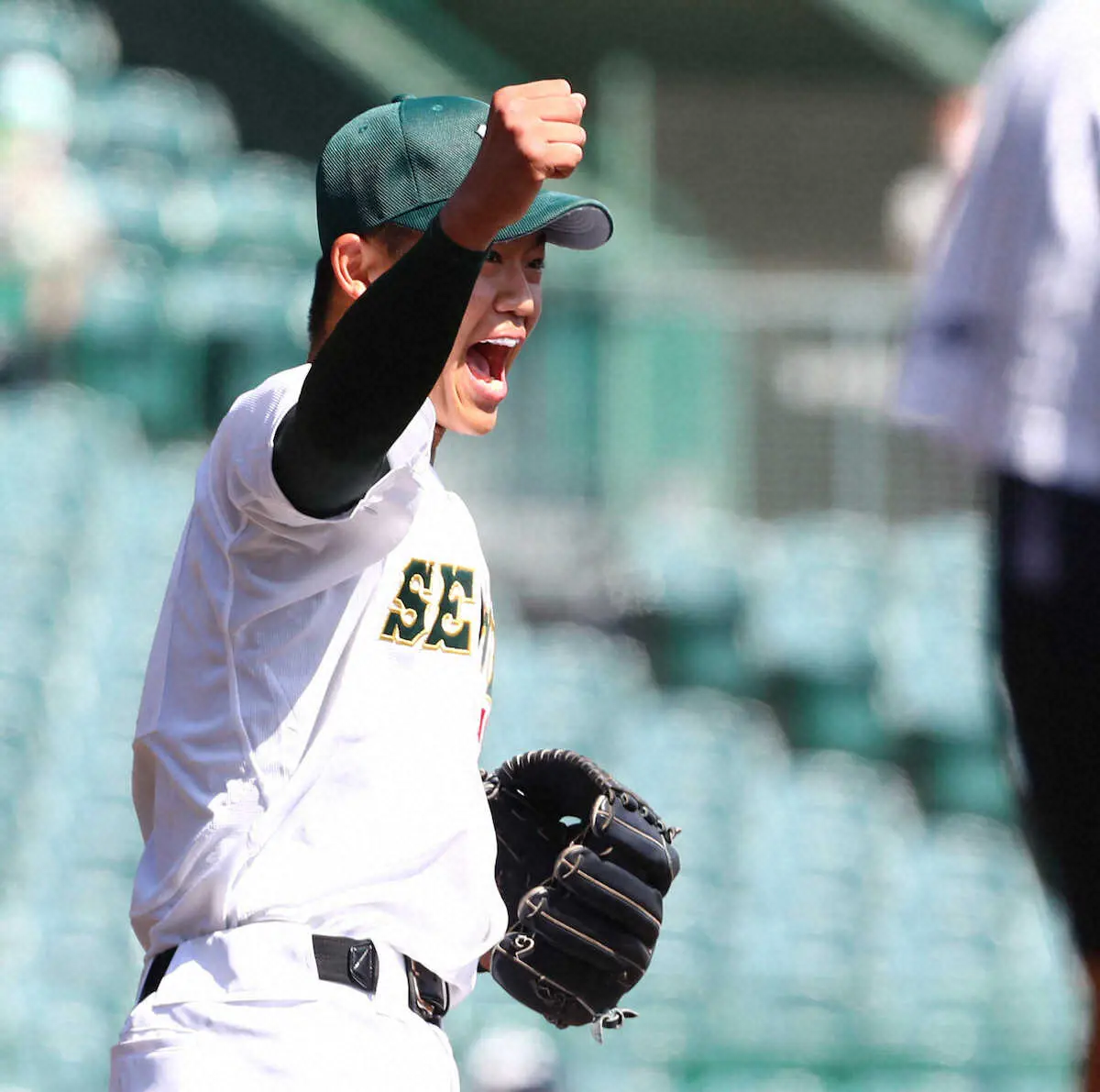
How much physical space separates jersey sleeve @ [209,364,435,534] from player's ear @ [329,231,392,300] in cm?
28

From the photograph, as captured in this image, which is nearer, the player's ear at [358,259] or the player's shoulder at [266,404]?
the player's shoulder at [266,404]

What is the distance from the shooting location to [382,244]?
2.16 m

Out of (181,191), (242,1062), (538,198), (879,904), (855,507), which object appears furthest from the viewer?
(181,191)

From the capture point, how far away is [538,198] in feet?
7.22

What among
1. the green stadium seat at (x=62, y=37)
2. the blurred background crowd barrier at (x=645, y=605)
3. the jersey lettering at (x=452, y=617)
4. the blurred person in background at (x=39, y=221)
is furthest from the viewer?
the green stadium seat at (x=62, y=37)

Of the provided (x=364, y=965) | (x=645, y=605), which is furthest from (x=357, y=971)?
(x=645, y=605)

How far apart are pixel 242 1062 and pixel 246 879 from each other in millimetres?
170

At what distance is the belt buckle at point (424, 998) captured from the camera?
6.38 feet

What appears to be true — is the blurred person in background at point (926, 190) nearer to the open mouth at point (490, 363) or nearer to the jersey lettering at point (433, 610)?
the open mouth at point (490, 363)

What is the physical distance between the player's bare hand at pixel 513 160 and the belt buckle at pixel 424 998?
0.71m

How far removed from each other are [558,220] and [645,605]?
4.92m

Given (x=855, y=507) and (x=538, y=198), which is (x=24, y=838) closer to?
(x=855, y=507)

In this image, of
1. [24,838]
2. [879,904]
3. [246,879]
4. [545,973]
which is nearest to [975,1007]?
[879,904]

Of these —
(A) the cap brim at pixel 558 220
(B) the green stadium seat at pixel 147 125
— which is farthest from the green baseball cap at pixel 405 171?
(B) the green stadium seat at pixel 147 125
